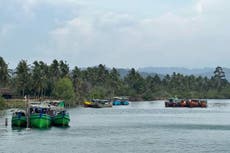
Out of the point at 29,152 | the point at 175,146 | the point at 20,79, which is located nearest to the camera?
the point at 29,152

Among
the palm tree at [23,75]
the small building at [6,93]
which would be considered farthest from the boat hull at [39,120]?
the small building at [6,93]

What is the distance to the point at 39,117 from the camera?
9106 cm

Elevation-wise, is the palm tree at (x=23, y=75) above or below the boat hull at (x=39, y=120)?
above

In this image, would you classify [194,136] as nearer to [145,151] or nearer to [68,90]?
[145,151]

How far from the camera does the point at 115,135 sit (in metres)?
82.4

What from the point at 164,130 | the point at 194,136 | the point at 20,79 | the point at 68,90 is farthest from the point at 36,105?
the point at 68,90

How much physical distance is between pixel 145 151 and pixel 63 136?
19920 millimetres

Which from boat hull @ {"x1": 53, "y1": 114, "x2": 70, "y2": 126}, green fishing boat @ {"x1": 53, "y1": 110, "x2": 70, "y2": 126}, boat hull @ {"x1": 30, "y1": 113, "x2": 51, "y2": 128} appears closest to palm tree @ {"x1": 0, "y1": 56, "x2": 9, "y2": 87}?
green fishing boat @ {"x1": 53, "y1": 110, "x2": 70, "y2": 126}

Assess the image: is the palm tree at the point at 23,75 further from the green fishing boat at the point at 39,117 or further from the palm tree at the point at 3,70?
the green fishing boat at the point at 39,117

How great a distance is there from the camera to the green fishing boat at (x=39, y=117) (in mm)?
90812

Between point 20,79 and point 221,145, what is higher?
point 20,79

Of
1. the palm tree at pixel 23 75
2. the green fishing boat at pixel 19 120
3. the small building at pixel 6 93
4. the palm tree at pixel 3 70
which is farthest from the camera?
the small building at pixel 6 93

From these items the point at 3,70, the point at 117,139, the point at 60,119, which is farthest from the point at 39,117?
the point at 3,70

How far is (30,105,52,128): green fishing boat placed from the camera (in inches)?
3575
